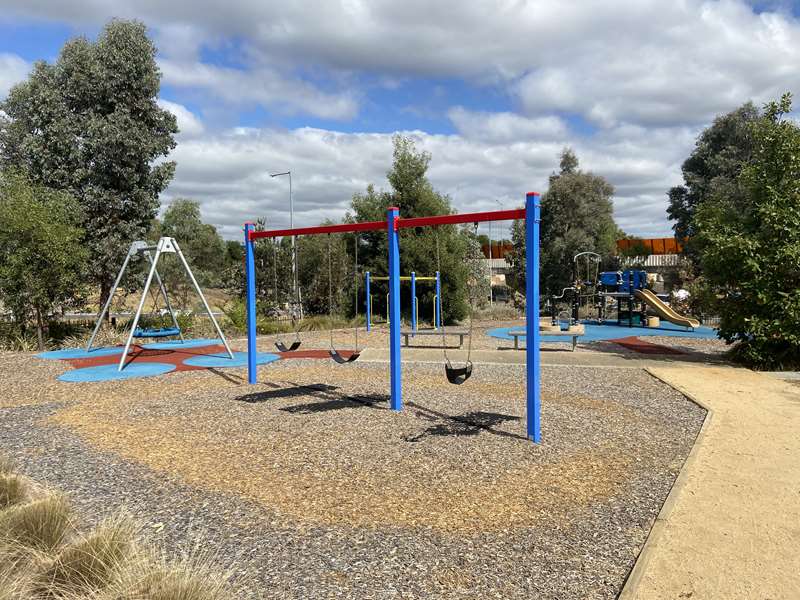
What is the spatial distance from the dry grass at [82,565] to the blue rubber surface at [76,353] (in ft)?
32.8

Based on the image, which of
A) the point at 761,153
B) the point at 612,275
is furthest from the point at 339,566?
the point at 612,275

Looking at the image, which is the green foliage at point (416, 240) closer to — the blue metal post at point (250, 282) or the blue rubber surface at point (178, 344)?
the blue rubber surface at point (178, 344)

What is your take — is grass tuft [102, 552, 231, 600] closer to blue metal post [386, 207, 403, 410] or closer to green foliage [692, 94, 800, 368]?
blue metal post [386, 207, 403, 410]

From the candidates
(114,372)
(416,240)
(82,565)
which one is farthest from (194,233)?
(82,565)

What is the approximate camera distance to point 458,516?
421 cm

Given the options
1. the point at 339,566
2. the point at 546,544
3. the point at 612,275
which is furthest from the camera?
the point at 612,275

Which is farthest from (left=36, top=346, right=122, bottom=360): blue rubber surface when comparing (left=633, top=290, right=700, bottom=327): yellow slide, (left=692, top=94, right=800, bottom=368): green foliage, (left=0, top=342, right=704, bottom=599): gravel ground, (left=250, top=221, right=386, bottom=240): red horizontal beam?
(left=633, top=290, right=700, bottom=327): yellow slide

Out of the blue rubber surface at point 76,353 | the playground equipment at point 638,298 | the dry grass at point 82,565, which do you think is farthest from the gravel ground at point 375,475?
the playground equipment at point 638,298

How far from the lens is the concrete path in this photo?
326cm

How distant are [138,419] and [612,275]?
19673 millimetres

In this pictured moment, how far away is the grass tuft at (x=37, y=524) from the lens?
3.43 meters

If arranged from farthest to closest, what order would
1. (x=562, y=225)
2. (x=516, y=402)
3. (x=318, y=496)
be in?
(x=562, y=225)
(x=516, y=402)
(x=318, y=496)

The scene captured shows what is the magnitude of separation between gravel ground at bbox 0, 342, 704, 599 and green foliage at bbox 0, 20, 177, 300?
323 inches

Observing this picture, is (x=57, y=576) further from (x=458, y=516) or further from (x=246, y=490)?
(x=458, y=516)
